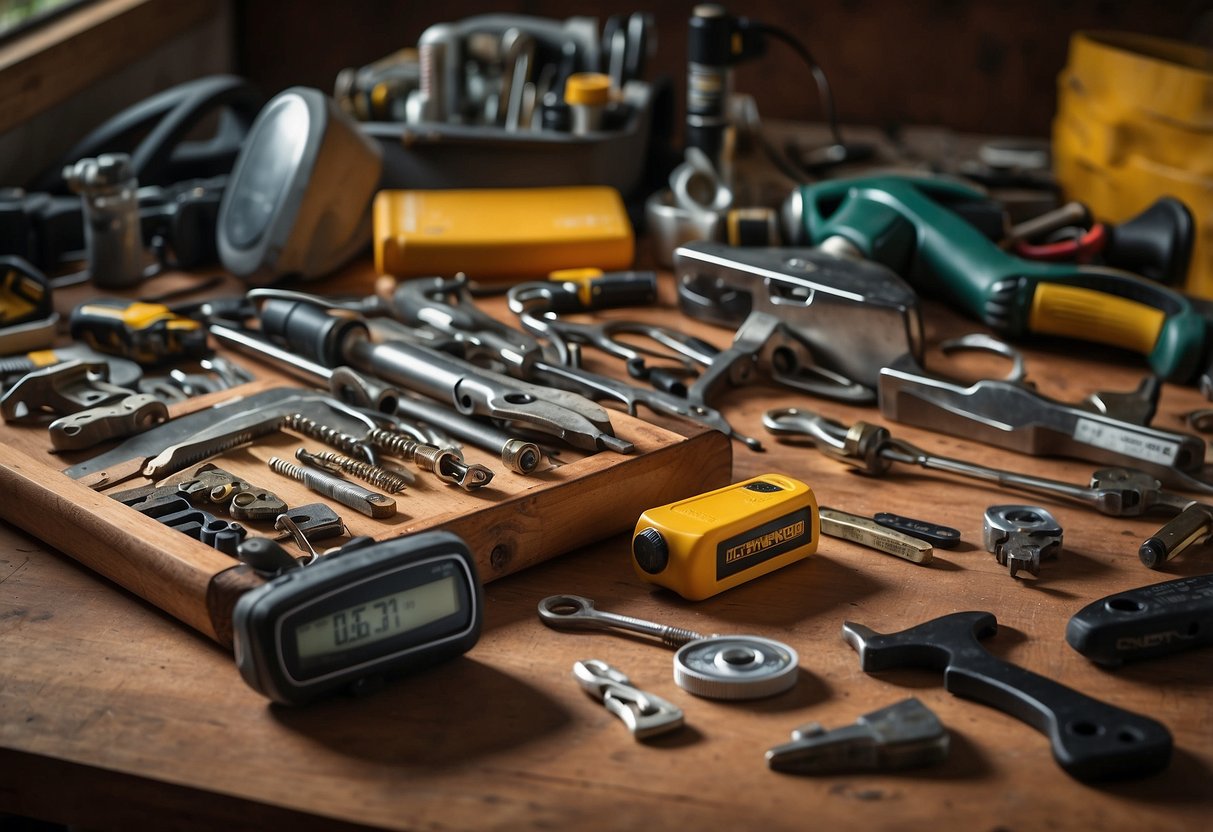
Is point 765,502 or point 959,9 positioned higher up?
point 959,9

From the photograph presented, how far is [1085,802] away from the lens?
0.73 m

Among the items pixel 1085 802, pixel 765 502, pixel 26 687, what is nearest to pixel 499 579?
pixel 765 502

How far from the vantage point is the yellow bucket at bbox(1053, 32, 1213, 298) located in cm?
164

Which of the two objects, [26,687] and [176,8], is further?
[176,8]

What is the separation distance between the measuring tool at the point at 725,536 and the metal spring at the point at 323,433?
27cm

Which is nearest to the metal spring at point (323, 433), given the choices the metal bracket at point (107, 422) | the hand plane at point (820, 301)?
the metal bracket at point (107, 422)

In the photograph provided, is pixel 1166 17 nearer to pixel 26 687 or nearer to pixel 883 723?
pixel 883 723

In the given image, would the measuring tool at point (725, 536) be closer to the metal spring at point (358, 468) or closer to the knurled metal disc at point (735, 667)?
the knurled metal disc at point (735, 667)

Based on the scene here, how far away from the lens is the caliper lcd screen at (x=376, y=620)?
0.79m

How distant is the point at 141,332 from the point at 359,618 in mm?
691

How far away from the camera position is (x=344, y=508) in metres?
1.01

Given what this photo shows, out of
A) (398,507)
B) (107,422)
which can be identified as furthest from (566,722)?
(107,422)

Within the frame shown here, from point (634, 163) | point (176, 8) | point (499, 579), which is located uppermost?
point (176, 8)

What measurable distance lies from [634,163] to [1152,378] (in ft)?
2.75
